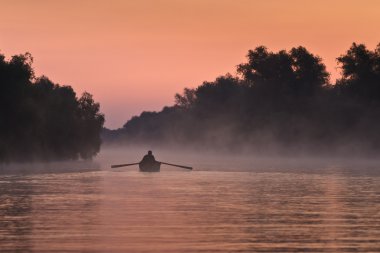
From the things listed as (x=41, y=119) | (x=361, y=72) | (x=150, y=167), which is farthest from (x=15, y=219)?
(x=361, y=72)

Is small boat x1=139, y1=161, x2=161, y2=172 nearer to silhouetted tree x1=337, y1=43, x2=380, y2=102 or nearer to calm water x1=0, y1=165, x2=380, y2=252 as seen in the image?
calm water x1=0, y1=165, x2=380, y2=252

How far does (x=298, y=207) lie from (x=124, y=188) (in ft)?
72.5

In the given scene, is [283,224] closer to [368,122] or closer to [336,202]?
[336,202]

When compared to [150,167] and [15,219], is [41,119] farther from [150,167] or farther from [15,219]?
[15,219]

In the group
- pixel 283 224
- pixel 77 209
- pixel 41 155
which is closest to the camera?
pixel 283 224

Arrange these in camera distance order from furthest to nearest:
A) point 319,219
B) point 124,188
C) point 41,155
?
point 41,155 < point 124,188 < point 319,219

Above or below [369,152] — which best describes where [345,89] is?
above

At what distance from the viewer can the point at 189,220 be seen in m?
37.7

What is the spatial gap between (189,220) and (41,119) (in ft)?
310

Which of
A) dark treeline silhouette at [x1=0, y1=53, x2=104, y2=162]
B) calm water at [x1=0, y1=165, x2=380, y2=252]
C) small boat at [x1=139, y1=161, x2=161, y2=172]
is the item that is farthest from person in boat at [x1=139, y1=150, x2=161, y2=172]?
calm water at [x1=0, y1=165, x2=380, y2=252]

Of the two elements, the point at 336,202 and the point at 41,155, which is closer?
the point at 336,202

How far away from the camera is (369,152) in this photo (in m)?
182

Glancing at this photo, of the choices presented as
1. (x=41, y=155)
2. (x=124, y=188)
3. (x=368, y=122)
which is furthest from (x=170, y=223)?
(x=368, y=122)

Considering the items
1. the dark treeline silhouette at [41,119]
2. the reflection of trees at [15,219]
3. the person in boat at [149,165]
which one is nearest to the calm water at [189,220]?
the reflection of trees at [15,219]
